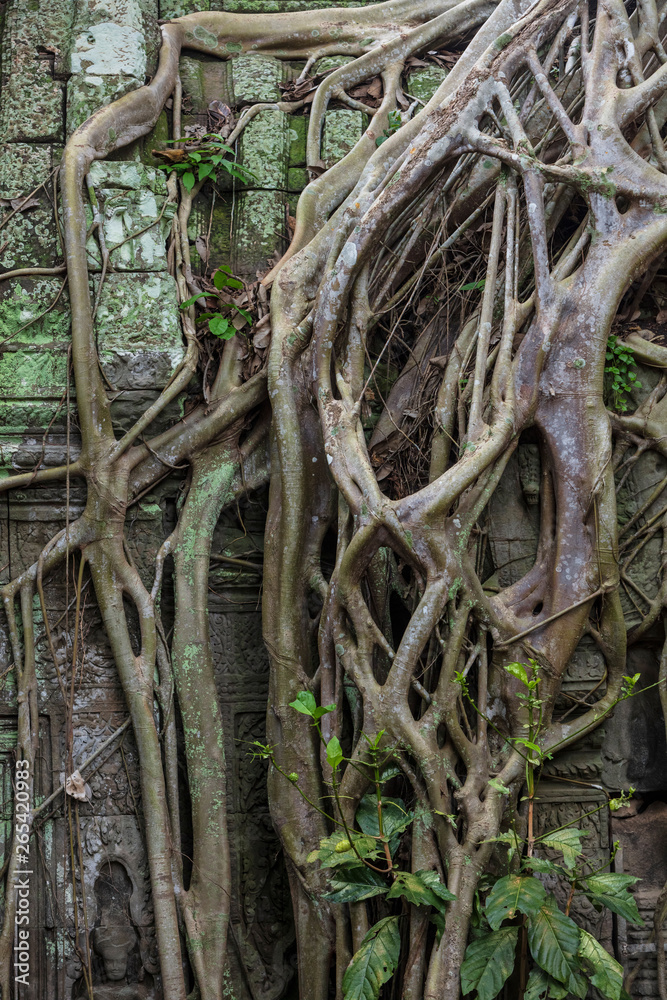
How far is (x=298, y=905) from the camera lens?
2643 mm

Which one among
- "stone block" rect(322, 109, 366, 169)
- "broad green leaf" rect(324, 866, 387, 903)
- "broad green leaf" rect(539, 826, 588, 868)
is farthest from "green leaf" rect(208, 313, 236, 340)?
"broad green leaf" rect(539, 826, 588, 868)

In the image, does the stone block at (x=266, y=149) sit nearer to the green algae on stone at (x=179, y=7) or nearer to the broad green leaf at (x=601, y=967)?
the green algae on stone at (x=179, y=7)

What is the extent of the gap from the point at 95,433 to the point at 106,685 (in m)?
0.82

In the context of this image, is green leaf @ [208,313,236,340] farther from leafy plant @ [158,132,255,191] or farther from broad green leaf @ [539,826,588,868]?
broad green leaf @ [539,826,588,868]

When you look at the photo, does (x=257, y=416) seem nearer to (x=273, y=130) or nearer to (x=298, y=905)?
(x=273, y=130)

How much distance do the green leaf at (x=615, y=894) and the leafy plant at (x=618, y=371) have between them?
1422 mm

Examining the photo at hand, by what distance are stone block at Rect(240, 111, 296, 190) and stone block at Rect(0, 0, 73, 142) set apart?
69 cm

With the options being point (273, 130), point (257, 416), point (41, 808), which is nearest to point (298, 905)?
point (41, 808)

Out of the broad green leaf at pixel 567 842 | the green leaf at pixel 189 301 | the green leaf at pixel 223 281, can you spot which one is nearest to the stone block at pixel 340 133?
the green leaf at pixel 223 281

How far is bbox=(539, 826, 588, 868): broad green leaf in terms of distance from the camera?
227cm

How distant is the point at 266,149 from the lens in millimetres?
3283

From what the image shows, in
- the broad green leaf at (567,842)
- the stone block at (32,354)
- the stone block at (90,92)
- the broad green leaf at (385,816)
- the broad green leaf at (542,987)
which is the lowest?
the broad green leaf at (542,987)

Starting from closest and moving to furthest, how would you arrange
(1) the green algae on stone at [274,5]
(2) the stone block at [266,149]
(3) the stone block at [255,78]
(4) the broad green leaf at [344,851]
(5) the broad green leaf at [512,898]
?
(5) the broad green leaf at [512,898] → (4) the broad green leaf at [344,851] → (2) the stone block at [266,149] → (3) the stone block at [255,78] → (1) the green algae on stone at [274,5]

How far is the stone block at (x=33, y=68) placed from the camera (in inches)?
125
